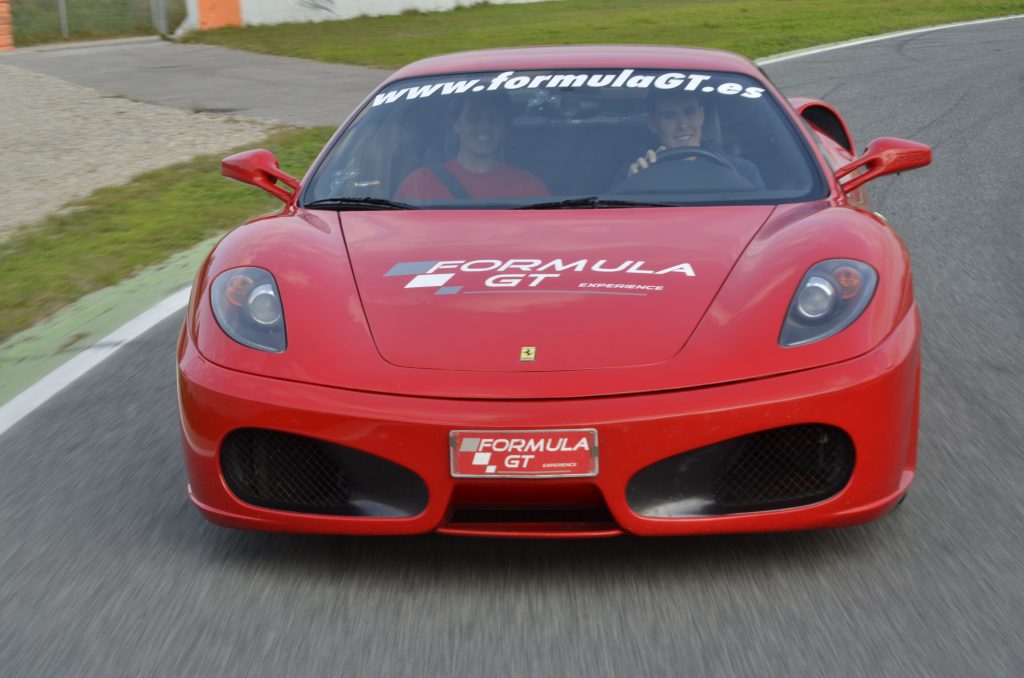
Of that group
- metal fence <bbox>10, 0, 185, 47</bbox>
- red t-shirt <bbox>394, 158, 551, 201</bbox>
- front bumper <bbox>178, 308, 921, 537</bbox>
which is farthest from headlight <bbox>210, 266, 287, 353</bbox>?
metal fence <bbox>10, 0, 185, 47</bbox>

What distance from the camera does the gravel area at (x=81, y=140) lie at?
991cm

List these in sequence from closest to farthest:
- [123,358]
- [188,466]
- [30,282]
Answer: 1. [188,466]
2. [123,358]
3. [30,282]

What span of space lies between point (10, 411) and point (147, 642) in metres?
2.12

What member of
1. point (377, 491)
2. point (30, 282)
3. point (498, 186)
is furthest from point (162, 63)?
point (377, 491)

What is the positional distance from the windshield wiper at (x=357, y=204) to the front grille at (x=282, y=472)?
1081 mm

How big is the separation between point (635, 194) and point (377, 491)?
1364mm

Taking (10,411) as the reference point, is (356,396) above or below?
above

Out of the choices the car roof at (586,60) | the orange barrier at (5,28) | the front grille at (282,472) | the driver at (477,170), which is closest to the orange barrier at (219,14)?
the orange barrier at (5,28)

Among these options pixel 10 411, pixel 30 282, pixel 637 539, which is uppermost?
pixel 637 539

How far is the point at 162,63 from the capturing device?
1858cm

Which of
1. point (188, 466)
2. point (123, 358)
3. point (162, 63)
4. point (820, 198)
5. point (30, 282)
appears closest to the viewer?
point (188, 466)

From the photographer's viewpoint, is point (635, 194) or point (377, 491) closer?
point (377, 491)

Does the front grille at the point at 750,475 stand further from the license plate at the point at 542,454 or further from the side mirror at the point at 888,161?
the side mirror at the point at 888,161

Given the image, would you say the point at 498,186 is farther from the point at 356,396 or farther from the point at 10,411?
the point at 10,411
